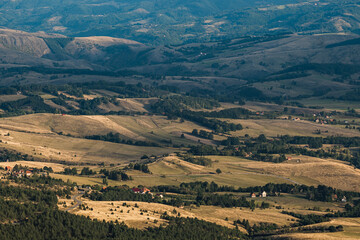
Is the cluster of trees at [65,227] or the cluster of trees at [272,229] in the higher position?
the cluster of trees at [65,227]

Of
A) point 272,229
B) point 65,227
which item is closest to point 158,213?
point 272,229

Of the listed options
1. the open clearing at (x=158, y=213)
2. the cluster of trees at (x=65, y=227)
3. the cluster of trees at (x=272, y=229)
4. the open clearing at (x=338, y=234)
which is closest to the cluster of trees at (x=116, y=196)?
the open clearing at (x=158, y=213)

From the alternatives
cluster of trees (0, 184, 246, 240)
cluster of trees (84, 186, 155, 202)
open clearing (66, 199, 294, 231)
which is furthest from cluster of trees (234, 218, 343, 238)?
cluster of trees (84, 186, 155, 202)

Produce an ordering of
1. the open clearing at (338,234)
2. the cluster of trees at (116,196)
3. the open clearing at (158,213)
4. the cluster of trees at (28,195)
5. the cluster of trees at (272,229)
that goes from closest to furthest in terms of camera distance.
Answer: the open clearing at (158,213) < the open clearing at (338,234) < the cluster of trees at (28,195) < the cluster of trees at (272,229) < the cluster of trees at (116,196)

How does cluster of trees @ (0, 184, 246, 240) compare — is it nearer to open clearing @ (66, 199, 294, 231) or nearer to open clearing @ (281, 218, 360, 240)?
open clearing @ (66, 199, 294, 231)

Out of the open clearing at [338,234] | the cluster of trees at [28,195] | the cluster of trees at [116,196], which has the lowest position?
the cluster of trees at [116,196]

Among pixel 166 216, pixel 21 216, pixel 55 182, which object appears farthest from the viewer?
pixel 55 182

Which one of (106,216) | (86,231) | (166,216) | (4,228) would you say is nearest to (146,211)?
(166,216)

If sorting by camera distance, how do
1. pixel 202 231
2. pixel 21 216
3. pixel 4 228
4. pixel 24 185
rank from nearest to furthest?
1. pixel 4 228
2. pixel 21 216
3. pixel 202 231
4. pixel 24 185

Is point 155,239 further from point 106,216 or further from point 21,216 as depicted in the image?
point 21,216

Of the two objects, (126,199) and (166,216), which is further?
(126,199)

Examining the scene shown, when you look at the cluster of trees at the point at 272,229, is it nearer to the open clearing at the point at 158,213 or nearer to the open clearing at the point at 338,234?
the open clearing at the point at 158,213
